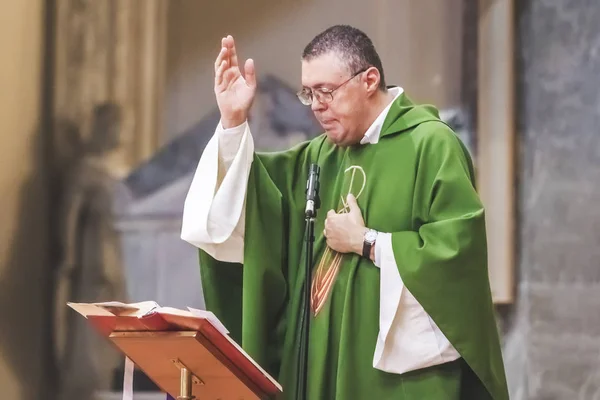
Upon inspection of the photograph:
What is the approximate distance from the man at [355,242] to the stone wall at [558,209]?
1228mm

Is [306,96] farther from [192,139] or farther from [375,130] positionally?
[192,139]

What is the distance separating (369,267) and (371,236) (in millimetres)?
114

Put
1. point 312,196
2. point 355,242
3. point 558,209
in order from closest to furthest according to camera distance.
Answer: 1. point 312,196
2. point 355,242
3. point 558,209

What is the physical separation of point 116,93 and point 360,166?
2111 millimetres

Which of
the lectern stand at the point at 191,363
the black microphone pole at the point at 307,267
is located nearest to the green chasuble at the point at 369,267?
the black microphone pole at the point at 307,267

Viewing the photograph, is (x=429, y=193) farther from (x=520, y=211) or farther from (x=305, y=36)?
(x=305, y=36)

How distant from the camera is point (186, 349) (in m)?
2.11

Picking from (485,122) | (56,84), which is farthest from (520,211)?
(56,84)

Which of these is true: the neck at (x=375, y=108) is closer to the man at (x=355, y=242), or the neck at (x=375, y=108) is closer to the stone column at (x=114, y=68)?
the man at (x=355, y=242)

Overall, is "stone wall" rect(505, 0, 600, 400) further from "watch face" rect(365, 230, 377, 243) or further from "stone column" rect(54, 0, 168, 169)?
"stone column" rect(54, 0, 168, 169)

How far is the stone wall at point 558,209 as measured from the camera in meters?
3.67

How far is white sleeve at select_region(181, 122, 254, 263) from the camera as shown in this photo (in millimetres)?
2611

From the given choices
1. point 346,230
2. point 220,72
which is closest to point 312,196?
point 346,230

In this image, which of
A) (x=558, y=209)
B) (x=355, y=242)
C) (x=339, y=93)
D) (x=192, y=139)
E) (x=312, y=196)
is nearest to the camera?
(x=312, y=196)
